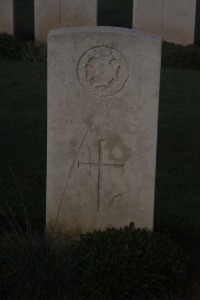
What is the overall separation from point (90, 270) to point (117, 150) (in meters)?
0.94

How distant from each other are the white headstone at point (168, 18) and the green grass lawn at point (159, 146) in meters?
2.31

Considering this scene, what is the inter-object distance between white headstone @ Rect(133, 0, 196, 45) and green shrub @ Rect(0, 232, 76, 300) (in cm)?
1020

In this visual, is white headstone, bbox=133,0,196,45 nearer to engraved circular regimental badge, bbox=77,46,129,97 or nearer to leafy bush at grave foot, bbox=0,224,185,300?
engraved circular regimental badge, bbox=77,46,129,97

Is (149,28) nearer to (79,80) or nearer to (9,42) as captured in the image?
(9,42)

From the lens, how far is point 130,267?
493cm

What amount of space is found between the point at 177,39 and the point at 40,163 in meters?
7.84

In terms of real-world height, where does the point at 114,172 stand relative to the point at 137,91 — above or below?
below

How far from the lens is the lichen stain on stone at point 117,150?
536cm

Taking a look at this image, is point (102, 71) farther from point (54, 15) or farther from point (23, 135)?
point (54, 15)

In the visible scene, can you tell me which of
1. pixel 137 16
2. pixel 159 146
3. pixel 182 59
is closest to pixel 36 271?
pixel 159 146

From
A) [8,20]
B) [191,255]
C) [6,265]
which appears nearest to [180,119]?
[191,255]

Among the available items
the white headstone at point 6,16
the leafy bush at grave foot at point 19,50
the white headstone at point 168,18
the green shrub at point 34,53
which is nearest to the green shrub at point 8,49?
the leafy bush at grave foot at point 19,50

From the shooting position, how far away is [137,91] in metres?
5.23

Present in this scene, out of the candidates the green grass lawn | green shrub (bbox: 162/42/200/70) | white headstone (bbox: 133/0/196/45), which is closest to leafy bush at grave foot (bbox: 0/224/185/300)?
the green grass lawn
